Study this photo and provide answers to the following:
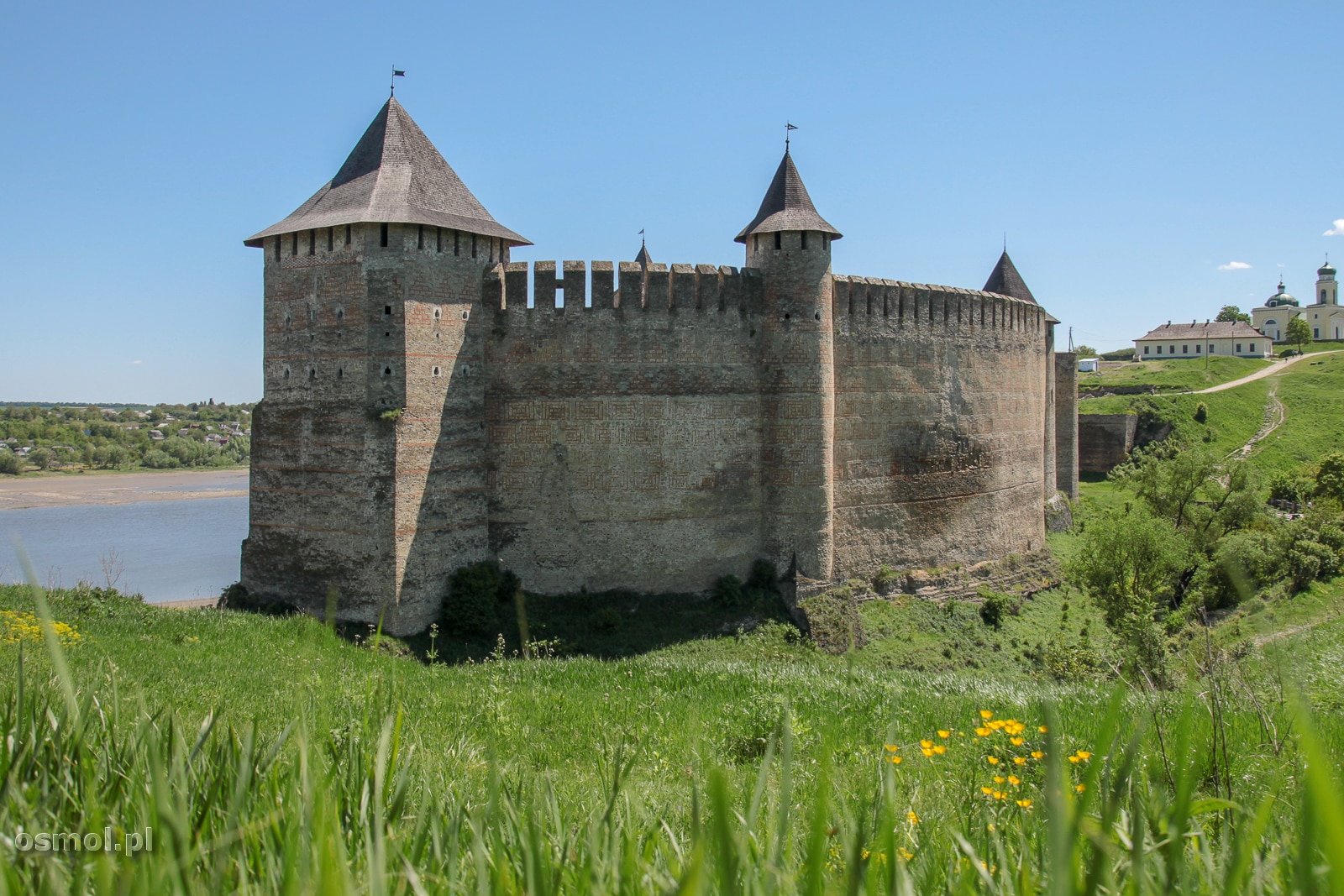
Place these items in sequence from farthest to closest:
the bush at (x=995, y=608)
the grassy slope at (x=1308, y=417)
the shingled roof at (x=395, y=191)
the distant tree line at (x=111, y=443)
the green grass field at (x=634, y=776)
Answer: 1. the distant tree line at (x=111, y=443)
2. the grassy slope at (x=1308, y=417)
3. the bush at (x=995, y=608)
4. the shingled roof at (x=395, y=191)
5. the green grass field at (x=634, y=776)

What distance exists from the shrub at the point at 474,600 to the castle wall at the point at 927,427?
6238mm

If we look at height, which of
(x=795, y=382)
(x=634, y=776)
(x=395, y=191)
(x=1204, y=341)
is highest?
(x=1204, y=341)

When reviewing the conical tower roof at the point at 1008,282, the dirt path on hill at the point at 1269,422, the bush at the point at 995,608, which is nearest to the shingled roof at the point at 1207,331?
the dirt path on hill at the point at 1269,422

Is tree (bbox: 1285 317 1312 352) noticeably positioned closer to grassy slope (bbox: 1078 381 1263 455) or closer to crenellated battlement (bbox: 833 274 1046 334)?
grassy slope (bbox: 1078 381 1263 455)

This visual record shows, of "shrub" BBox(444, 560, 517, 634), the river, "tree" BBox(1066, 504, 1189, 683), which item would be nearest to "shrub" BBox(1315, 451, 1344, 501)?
"tree" BBox(1066, 504, 1189, 683)

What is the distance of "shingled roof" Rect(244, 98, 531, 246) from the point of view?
1303 centimetres

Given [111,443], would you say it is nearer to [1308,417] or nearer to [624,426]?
[624,426]

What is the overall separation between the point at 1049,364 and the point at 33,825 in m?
26.1

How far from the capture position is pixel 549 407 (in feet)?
47.1

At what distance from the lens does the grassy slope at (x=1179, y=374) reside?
156ft

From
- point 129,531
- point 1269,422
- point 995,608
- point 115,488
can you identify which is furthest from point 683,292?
point 115,488

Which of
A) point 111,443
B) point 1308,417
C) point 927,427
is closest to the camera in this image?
point 927,427

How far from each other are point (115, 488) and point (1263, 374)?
208ft

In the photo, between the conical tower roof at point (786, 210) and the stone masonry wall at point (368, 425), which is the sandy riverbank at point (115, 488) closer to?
the stone masonry wall at point (368, 425)
